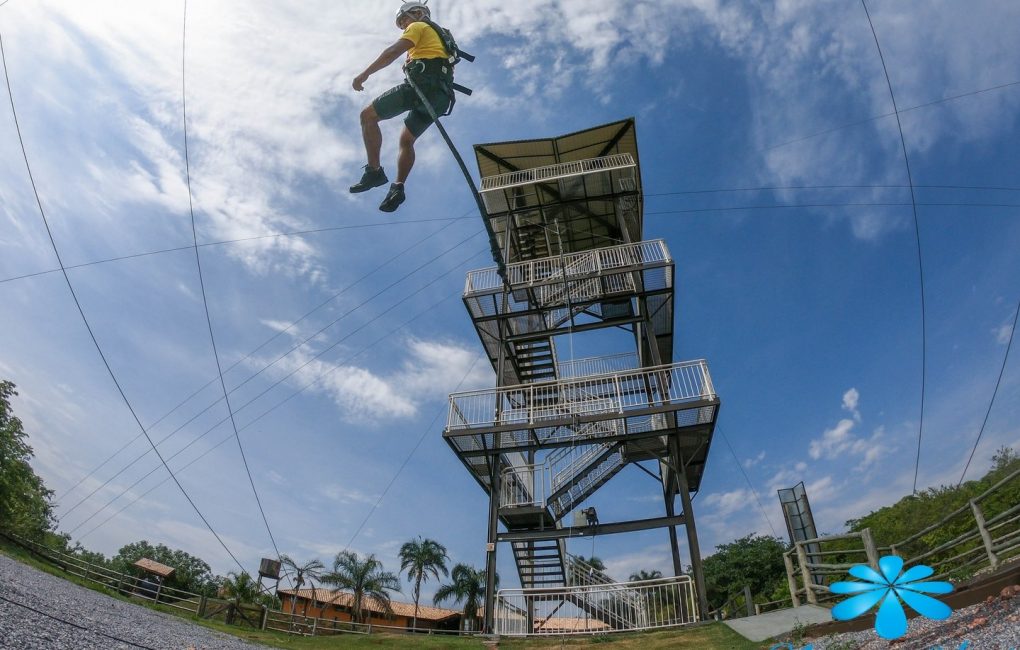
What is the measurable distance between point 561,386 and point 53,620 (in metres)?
10.9

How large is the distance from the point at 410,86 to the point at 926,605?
21.0 feet

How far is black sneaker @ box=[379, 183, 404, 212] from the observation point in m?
5.90

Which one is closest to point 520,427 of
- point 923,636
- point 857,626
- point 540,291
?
point 540,291

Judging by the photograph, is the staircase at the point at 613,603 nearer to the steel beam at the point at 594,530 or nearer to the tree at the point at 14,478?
the steel beam at the point at 594,530

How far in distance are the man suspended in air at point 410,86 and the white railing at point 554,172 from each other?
41.1 feet

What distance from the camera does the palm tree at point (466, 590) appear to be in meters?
39.2

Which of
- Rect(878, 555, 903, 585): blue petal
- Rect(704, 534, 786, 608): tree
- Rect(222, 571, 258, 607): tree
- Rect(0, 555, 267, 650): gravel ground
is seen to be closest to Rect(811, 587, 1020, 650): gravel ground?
Rect(878, 555, 903, 585): blue petal

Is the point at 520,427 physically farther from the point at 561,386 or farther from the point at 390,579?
the point at 390,579

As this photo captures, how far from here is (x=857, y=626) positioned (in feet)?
21.9

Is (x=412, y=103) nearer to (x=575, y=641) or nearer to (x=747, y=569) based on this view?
(x=575, y=641)

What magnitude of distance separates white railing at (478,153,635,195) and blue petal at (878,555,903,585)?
584 inches

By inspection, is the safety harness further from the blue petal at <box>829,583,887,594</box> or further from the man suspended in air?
the blue petal at <box>829,583,887,594</box>

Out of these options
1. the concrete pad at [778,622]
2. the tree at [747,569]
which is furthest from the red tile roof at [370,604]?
the concrete pad at [778,622]

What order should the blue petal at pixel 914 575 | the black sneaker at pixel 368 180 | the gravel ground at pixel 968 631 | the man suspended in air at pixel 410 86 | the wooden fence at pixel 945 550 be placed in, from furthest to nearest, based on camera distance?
the wooden fence at pixel 945 550 → the black sneaker at pixel 368 180 → the man suspended in air at pixel 410 86 → the gravel ground at pixel 968 631 → the blue petal at pixel 914 575
